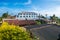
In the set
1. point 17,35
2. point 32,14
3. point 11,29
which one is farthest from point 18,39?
point 32,14

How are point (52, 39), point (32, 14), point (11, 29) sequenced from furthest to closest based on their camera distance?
point (32, 14) < point (52, 39) < point (11, 29)

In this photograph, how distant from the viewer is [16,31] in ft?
32.0

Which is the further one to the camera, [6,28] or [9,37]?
[6,28]

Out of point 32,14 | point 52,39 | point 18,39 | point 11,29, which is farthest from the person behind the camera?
point 32,14

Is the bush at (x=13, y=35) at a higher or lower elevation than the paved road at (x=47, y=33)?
higher

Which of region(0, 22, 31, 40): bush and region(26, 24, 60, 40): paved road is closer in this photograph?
region(0, 22, 31, 40): bush

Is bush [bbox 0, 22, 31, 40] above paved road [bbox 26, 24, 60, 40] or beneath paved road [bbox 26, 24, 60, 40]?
above

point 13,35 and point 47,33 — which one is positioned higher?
point 13,35

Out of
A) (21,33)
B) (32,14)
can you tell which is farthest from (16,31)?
(32,14)

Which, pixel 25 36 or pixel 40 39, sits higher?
pixel 25 36

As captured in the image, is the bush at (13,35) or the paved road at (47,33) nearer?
the bush at (13,35)

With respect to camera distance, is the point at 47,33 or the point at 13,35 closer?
the point at 13,35

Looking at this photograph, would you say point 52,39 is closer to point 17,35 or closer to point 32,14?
point 17,35

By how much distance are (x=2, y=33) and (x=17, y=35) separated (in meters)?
0.86
